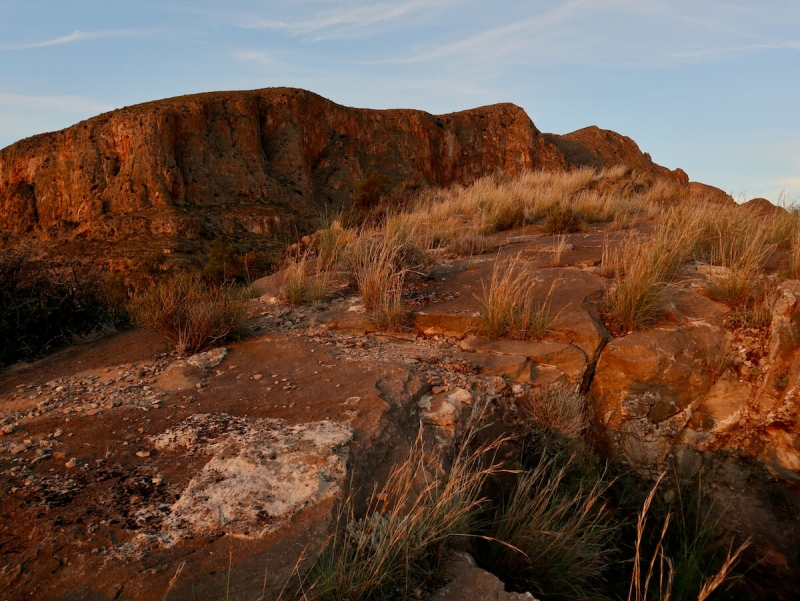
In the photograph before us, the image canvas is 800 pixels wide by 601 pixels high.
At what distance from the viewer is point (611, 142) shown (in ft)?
142

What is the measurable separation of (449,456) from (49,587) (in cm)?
180

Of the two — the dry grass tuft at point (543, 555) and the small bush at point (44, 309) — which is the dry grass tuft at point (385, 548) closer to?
the dry grass tuft at point (543, 555)

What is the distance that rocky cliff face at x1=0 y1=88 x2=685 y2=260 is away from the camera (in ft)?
108

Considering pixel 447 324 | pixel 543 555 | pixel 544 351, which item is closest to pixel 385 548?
pixel 543 555

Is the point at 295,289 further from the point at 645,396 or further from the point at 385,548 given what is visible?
the point at 385,548

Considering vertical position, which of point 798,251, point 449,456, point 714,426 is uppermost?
point 798,251

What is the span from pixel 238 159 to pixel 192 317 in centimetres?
3562

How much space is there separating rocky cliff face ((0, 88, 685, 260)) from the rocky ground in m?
28.0

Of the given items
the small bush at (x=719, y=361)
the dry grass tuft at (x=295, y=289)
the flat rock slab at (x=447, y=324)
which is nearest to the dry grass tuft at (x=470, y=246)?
the dry grass tuft at (x=295, y=289)

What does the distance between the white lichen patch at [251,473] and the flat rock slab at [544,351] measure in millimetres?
1679

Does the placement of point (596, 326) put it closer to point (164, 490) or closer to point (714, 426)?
point (714, 426)

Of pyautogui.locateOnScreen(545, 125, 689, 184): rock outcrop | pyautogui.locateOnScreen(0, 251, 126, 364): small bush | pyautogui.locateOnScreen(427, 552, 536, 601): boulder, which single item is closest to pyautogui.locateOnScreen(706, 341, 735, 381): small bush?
pyautogui.locateOnScreen(427, 552, 536, 601): boulder

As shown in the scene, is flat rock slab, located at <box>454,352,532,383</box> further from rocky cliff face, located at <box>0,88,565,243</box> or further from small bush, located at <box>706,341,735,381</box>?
rocky cliff face, located at <box>0,88,565,243</box>

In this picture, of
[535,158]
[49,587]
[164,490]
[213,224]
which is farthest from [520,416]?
[535,158]
